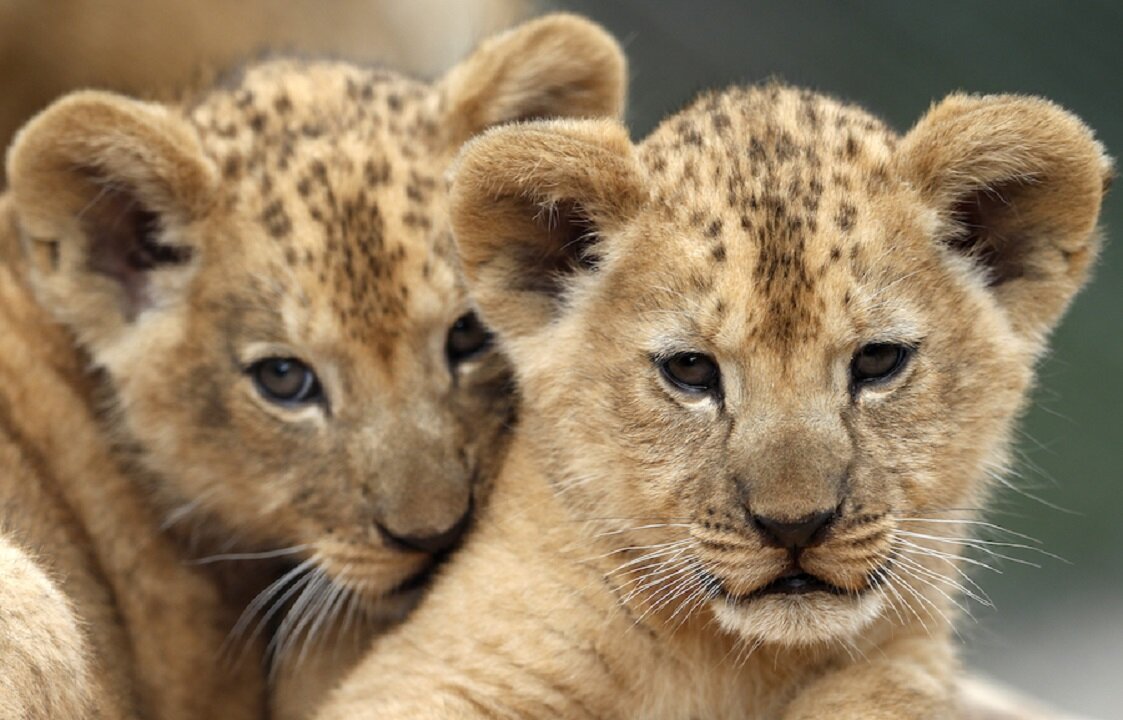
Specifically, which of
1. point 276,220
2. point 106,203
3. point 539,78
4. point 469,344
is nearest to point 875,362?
point 469,344

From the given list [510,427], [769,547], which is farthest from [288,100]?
[769,547]

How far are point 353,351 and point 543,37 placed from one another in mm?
942

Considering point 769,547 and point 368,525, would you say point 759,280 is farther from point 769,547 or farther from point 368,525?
point 368,525

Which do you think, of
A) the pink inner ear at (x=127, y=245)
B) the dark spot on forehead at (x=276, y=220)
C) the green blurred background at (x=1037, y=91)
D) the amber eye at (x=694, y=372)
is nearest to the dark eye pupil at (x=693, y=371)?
the amber eye at (x=694, y=372)

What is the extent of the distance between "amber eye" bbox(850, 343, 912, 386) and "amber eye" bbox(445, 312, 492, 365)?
96cm

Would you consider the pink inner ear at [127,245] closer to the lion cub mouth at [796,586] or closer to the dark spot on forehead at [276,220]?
the dark spot on forehead at [276,220]

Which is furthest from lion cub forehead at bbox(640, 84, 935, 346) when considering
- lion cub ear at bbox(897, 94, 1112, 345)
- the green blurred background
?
the green blurred background

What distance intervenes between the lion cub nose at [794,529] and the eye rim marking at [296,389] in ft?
4.11

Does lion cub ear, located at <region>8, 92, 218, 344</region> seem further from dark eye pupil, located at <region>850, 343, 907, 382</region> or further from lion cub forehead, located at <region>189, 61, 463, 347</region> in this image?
dark eye pupil, located at <region>850, 343, 907, 382</region>

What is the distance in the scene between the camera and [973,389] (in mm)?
3273

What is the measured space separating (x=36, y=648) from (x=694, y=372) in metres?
1.38

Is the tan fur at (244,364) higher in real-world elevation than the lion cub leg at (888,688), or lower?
higher

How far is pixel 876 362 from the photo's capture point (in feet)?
10.3

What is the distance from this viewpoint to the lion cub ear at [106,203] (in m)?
3.80
